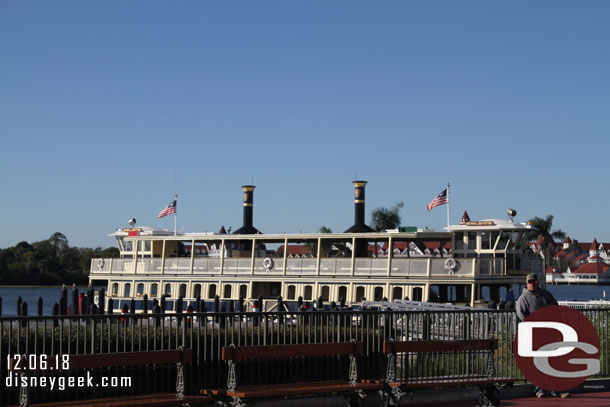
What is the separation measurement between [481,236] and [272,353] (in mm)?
23594

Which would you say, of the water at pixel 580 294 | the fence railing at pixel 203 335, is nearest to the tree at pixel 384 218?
the water at pixel 580 294

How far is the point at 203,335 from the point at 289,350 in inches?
54.4

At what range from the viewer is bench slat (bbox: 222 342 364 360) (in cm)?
1120

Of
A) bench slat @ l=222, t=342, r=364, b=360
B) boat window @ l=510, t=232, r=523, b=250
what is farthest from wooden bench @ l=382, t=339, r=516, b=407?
boat window @ l=510, t=232, r=523, b=250

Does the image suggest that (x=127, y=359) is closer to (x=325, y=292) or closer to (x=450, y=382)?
(x=450, y=382)

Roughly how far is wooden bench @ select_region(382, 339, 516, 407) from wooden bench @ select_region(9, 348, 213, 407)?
8.97ft

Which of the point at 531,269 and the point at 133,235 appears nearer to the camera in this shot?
the point at 531,269

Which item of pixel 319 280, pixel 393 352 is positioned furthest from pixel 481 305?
pixel 393 352

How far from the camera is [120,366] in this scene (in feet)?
36.5

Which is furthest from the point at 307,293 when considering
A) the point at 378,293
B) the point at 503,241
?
the point at 503,241

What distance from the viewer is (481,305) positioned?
32375 mm

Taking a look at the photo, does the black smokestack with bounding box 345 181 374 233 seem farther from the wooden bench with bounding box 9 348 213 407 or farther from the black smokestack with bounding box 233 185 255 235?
the wooden bench with bounding box 9 348 213 407

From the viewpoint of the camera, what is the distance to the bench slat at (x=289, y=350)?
441 inches

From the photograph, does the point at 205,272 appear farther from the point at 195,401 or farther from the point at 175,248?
the point at 195,401
